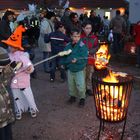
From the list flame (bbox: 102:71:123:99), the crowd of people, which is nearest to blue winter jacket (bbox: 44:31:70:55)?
the crowd of people

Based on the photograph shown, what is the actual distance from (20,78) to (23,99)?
49 centimetres

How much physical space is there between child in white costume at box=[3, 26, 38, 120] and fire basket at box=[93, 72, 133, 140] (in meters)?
1.27

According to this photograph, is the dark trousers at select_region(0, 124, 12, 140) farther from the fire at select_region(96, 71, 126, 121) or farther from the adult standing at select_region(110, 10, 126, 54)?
the adult standing at select_region(110, 10, 126, 54)

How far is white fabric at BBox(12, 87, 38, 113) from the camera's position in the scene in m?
5.84

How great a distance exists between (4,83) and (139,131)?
92.4 inches

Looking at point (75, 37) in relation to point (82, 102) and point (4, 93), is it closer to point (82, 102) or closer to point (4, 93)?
point (82, 102)

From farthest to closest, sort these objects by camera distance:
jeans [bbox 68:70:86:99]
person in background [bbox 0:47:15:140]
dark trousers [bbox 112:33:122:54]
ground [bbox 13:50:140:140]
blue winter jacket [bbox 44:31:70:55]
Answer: dark trousers [bbox 112:33:122:54], blue winter jacket [bbox 44:31:70:55], jeans [bbox 68:70:86:99], ground [bbox 13:50:140:140], person in background [bbox 0:47:15:140]

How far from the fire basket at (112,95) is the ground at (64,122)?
59 centimetres

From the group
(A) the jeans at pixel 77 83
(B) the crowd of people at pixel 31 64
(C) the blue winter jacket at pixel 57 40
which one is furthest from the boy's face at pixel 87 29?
(C) the blue winter jacket at pixel 57 40

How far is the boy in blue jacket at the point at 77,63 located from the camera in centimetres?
625

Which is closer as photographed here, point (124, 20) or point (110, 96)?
point (110, 96)

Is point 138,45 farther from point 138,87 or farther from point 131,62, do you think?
point 138,87

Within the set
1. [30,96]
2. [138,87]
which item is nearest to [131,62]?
[138,87]

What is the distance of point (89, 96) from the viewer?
23.6 ft
